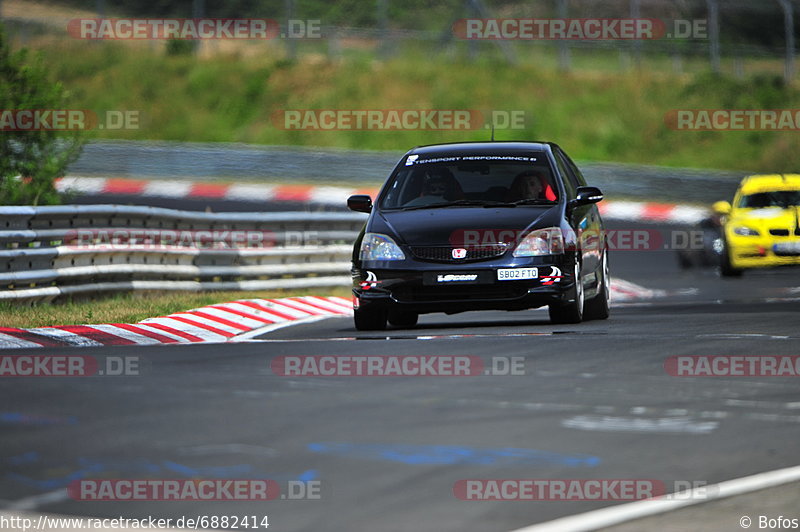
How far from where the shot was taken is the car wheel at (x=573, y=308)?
12.9 metres

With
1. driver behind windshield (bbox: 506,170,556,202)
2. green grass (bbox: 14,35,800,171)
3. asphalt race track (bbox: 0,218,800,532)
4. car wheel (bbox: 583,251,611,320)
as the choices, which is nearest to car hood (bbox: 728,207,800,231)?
car wheel (bbox: 583,251,611,320)

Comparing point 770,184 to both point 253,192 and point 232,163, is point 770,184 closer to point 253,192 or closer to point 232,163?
point 253,192

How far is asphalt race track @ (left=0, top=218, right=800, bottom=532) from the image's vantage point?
576 cm

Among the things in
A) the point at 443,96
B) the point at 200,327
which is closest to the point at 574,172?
the point at 200,327

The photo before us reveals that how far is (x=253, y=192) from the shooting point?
32.4 meters

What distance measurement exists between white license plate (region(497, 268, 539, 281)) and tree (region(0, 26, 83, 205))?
7.57m

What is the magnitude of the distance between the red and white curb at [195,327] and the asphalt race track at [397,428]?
1243 millimetres

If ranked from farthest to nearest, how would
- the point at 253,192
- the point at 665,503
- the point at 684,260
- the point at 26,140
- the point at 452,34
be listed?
1. the point at 452,34
2. the point at 253,192
3. the point at 684,260
4. the point at 26,140
5. the point at 665,503

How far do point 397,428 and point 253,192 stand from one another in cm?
2546

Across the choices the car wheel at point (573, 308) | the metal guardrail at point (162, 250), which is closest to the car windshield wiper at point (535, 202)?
the car wheel at point (573, 308)

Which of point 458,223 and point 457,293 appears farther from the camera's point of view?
point 458,223

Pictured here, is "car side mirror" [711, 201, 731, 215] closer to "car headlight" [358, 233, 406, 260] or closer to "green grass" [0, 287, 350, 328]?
"green grass" [0, 287, 350, 328]

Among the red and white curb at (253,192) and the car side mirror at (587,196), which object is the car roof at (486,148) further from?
the red and white curb at (253,192)

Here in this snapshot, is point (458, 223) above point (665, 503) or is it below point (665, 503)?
above
